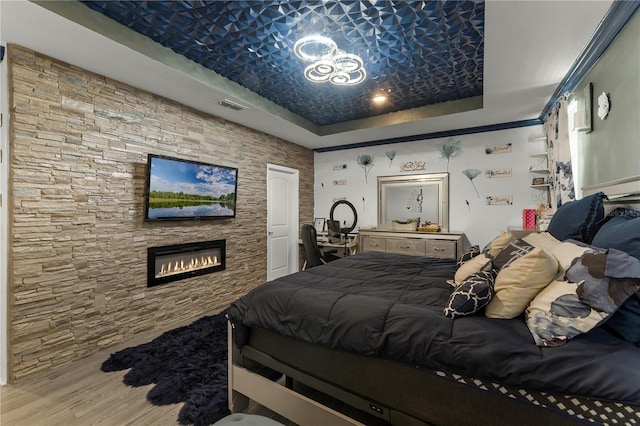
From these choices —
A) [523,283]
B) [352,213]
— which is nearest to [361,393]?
[523,283]

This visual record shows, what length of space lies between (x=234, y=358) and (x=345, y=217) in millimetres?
3808

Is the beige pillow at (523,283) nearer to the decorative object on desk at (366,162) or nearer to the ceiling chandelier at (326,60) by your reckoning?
the ceiling chandelier at (326,60)

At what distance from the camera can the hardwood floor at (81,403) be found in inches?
66.3

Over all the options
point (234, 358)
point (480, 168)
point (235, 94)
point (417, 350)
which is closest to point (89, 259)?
point (234, 358)

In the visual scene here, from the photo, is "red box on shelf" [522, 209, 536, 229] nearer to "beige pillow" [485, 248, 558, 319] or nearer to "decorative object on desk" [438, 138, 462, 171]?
"decorative object on desk" [438, 138, 462, 171]

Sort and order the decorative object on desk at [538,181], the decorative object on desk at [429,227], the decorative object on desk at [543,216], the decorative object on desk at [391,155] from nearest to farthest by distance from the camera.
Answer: the decorative object on desk at [543,216] < the decorative object on desk at [538,181] < the decorative object on desk at [429,227] < the decorative object on desk at [391,155]

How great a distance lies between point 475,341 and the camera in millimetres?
1134

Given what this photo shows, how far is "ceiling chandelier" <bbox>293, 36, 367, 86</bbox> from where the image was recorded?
7.02 ft

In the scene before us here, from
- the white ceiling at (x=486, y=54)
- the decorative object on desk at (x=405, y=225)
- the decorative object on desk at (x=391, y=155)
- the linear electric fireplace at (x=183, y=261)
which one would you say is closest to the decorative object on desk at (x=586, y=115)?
the white ceiling at (x=486, y=54)

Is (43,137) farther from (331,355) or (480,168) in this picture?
Result: (480,168)

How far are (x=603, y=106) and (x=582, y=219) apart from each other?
1071mm

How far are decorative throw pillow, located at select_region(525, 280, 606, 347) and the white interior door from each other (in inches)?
153

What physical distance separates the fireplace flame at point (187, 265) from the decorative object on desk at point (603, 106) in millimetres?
4052

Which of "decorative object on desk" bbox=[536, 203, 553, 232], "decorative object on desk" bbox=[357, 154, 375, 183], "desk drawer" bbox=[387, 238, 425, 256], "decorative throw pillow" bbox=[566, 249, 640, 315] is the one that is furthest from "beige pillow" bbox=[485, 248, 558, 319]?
"decorative object on desk" bbox=[357, 154, 375, 183]
